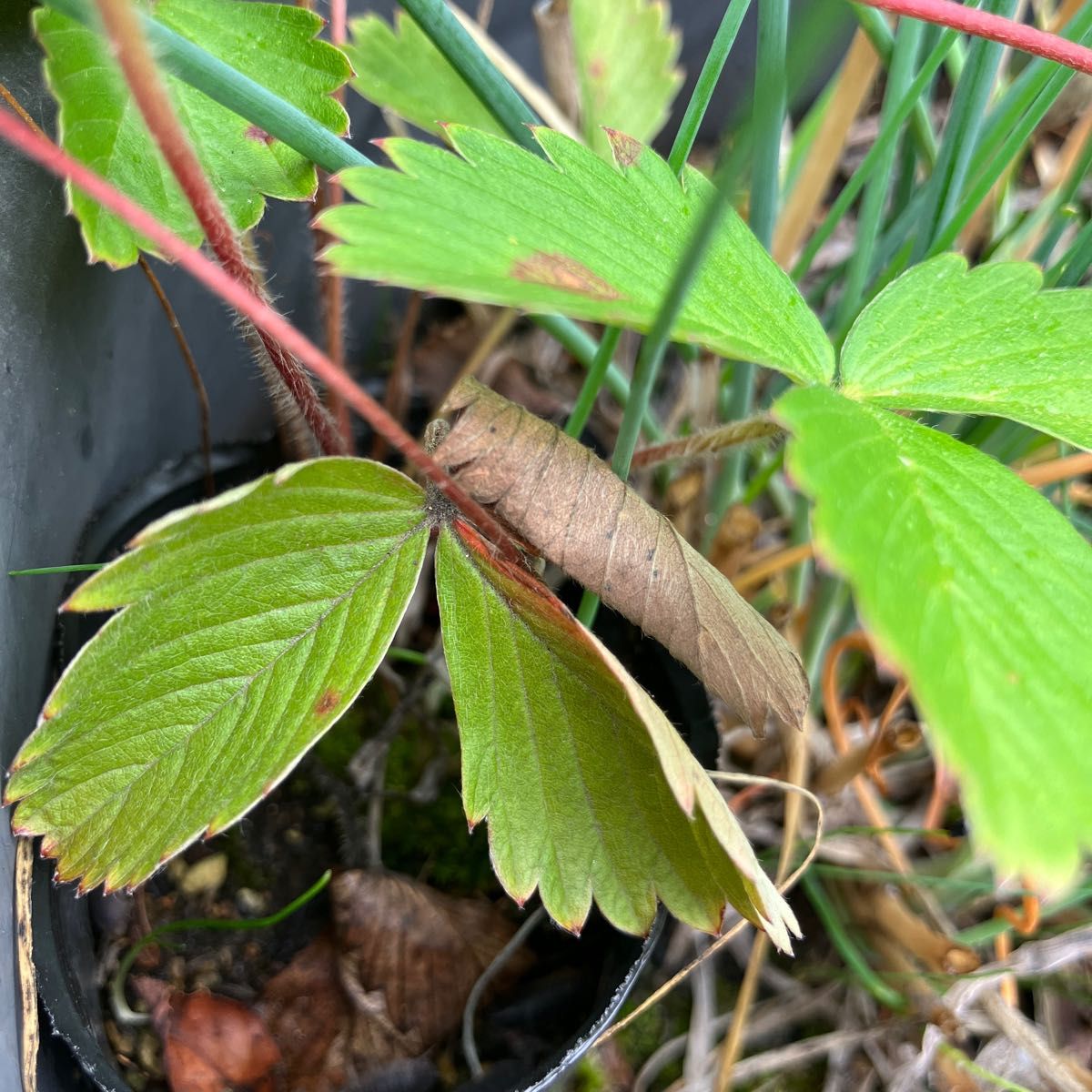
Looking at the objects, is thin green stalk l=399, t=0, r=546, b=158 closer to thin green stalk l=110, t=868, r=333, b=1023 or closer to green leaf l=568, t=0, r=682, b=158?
green leaf l=568, t=0, r=682, b=158

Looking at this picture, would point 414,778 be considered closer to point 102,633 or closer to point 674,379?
point 102,633

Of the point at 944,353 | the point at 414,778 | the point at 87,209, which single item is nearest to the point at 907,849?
the point at 414,778

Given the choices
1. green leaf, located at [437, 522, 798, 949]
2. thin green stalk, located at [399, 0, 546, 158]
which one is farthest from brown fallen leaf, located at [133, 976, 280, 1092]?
thin green stalk, located at [399, 0, 546, 158]

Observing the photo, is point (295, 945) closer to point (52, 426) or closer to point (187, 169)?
point (52, 426)

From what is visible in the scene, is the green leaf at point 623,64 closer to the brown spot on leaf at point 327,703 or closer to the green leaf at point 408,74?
the green leaf at point 408,74

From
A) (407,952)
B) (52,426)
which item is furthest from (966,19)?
(407,952)

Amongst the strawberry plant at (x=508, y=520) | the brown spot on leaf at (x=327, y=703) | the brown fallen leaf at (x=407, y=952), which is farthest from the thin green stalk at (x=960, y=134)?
the brown fallen leaf at (x=407, y=952)
